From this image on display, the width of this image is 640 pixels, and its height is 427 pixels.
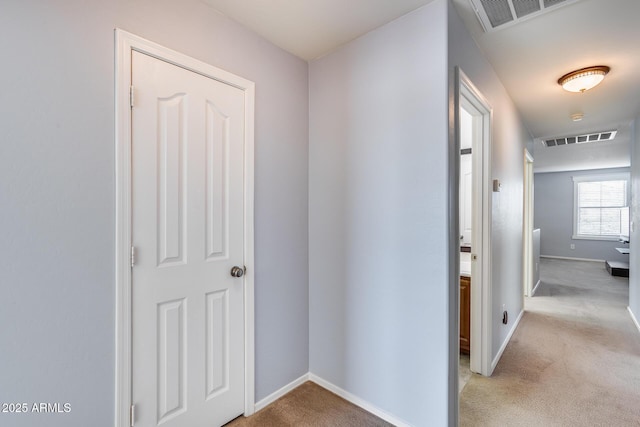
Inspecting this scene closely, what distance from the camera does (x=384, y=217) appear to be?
1793mm

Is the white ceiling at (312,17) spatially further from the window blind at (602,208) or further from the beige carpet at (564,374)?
the window blind at (602,208)

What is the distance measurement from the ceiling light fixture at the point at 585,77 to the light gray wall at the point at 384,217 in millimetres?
1579

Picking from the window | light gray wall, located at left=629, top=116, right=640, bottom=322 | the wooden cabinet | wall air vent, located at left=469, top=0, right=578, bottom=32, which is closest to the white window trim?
the window

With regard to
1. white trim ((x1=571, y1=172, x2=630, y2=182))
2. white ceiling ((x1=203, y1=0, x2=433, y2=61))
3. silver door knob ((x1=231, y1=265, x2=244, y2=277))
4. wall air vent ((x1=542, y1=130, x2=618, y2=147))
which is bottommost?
silver door knob ((x1=231, y1=265, x2=244, y2=277))

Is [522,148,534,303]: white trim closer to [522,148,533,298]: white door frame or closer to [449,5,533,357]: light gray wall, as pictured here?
[522,148,533,298]: white door frame

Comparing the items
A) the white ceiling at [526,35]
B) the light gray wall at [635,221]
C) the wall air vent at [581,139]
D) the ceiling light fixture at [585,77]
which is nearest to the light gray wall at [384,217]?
→ the white ceiling at [526,35]

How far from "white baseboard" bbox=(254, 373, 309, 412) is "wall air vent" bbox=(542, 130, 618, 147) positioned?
4931mm

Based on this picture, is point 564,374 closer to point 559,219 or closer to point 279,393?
point 279,393

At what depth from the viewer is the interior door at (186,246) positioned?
1.37 meters

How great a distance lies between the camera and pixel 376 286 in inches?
72.4

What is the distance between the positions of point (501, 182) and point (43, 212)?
3062mm

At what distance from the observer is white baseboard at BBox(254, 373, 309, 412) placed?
1.88 m

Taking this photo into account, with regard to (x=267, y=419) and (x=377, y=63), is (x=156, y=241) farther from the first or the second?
(x=377, y=63)

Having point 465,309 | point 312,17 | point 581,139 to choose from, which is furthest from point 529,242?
point 312,17
